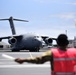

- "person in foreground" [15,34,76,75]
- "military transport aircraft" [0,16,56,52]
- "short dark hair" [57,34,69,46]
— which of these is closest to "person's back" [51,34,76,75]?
"person in foreground" [15,34,76,75]

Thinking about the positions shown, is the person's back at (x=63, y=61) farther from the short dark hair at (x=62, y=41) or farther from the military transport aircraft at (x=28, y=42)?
the military transport aircraft at (x=28, y=42)

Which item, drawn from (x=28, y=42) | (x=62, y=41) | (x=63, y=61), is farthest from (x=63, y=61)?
(x=28, y=42)

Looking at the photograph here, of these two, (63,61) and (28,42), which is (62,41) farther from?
(28,42)

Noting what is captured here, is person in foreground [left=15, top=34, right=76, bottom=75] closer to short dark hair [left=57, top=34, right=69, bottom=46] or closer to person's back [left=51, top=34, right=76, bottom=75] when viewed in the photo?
person's back [left=51, top=34, right=76, bottom=75]

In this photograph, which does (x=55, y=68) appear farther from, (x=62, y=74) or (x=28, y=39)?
(x=28, y=39)

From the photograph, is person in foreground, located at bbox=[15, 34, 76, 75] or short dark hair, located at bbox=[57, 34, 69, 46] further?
short dark hair, located at bbox=[57, 34, 69, 46]

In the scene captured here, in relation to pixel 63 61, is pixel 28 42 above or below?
below

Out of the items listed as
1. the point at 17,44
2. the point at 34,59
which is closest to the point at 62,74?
the point at 34,59

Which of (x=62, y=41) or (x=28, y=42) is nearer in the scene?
(x=62, y=41)

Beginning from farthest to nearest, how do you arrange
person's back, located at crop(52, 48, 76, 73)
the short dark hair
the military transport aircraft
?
the military transport aircraft
the short dark hair
person's back, located at crop(52, 48, 76, 73)

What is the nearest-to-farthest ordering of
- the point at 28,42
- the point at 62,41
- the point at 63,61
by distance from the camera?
the point at 63,61
the point at 62,41
the point at 28,42

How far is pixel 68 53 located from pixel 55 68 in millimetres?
281

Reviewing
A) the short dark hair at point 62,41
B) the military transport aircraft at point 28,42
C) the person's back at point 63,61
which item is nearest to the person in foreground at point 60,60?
the person's back at point 63,61

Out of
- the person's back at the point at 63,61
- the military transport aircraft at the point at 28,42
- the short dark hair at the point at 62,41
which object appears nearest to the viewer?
the person's back at the point at 63,61
